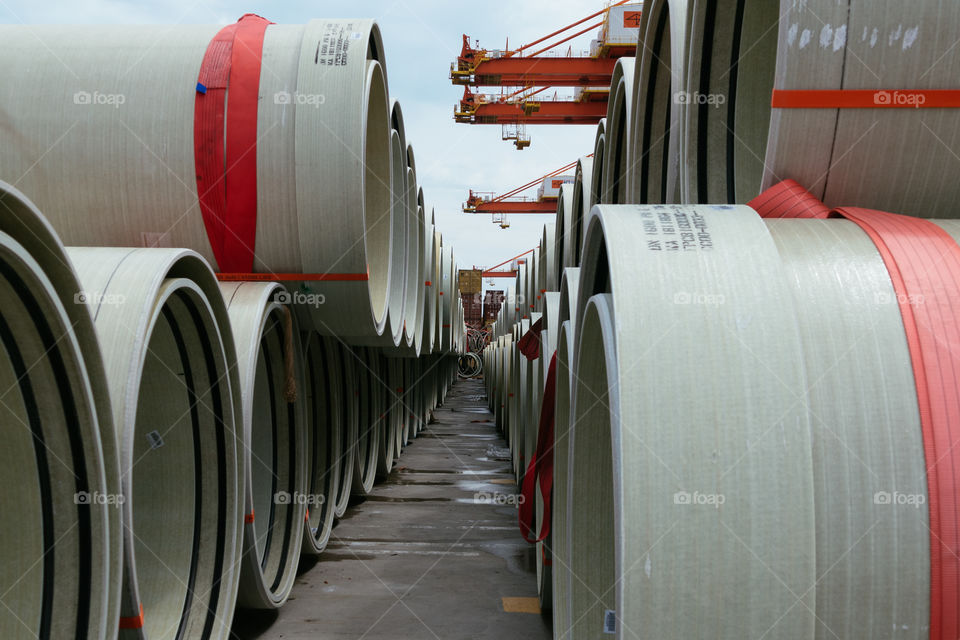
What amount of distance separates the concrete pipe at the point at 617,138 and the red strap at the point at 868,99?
Answer: 5.05ft

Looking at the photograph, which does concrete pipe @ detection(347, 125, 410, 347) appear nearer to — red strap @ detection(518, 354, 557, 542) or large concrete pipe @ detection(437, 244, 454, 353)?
red strap @ detection(518, 354, 557, 542)

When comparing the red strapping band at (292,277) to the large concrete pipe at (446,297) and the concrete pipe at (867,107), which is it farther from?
A: the large concrete pipe at (446,297)

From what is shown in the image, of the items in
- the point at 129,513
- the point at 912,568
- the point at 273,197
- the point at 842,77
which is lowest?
the point at 129,513

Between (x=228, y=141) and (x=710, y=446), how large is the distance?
3087 mm

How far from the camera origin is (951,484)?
1.48m

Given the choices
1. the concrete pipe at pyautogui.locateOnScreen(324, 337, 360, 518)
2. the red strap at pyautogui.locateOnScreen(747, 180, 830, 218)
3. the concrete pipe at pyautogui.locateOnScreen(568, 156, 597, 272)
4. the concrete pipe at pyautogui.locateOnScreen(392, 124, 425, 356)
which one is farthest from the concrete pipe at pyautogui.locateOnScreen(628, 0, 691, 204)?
the concrete pipe at pyautogui.locateOnScreen(324, 337, 360, 518)

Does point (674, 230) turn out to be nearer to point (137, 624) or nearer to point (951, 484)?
point (951, 484)

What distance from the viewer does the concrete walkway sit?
423 cm

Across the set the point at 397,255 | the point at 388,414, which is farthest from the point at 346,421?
the point at 388,414

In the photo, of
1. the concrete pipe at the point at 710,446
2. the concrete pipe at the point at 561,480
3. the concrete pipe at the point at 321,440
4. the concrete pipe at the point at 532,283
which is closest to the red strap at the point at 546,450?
the concrete pipe at the point at 561,480

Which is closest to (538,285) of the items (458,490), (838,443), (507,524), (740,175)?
(458,490)

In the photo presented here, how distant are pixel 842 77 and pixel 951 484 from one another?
4.08 ft

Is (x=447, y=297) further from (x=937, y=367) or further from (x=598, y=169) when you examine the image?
(x=937, y=367)

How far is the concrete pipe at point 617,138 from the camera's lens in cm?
379
